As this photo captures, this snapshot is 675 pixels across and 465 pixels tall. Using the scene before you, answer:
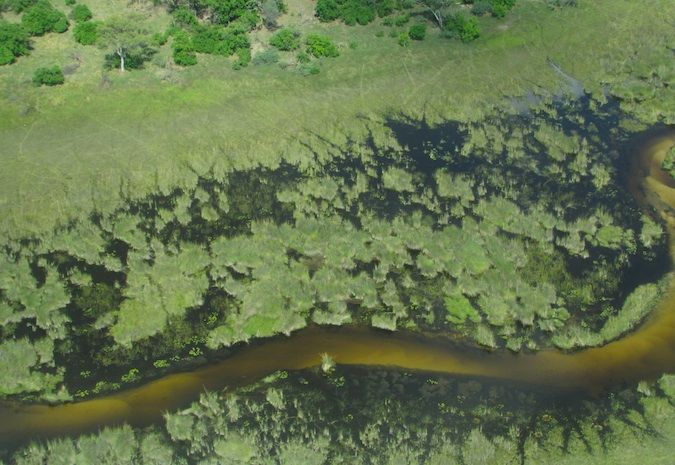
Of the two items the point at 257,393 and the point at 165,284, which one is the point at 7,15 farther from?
the point at 257,393

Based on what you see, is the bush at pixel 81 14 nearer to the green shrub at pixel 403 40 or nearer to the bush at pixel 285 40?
the bush at pixel 285 40

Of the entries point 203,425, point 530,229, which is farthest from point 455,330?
point 203,425

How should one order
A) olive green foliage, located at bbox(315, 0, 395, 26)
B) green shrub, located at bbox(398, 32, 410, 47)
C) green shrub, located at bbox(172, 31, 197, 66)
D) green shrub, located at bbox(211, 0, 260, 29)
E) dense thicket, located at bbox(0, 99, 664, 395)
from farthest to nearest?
olive green foliage, located at bbox(315, 0, 395, 26)
green shrub, located at bbox(398, 32, 410, 47)
green shrub, located at bbox(211, 0, 260, 29)
green shrub, located at bbox(172, 31, 197, 66)
dense thicket, located at bbox(0, 99, 664, 395)

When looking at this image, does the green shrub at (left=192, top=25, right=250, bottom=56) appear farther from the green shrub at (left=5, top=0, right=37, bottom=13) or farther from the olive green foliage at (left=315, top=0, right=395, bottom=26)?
the green shrub at (left=5, top=0, right=37, bottom=13)

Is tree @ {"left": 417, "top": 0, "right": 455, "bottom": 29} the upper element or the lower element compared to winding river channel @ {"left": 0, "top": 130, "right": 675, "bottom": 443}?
upper

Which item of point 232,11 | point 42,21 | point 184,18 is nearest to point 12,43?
point 42,21

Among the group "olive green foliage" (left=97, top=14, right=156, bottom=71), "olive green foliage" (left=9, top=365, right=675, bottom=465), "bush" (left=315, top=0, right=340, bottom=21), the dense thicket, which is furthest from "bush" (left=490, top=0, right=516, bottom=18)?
"olive green foliage" (left=9, top=365, right=675, bottom=465)

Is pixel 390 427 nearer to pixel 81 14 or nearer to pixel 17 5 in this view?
pixel 81 14
